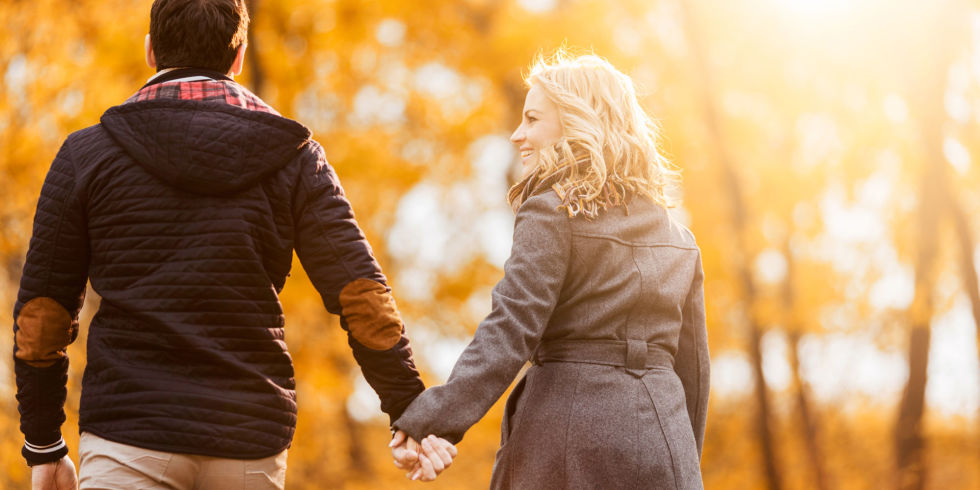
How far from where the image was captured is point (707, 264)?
8250 millimetres

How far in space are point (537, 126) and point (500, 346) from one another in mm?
670

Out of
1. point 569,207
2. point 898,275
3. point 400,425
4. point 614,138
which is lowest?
point 898,275

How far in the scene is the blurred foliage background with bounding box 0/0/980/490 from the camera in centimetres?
727

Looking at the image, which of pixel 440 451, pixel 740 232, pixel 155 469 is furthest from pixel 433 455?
pixel 740 232

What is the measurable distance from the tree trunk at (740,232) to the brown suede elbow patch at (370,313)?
5853 mm

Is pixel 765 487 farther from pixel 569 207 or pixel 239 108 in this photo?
pixel 239 108

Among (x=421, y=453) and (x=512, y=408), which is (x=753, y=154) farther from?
(x=421, y=453)

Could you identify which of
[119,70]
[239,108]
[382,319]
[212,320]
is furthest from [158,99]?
[119,70]

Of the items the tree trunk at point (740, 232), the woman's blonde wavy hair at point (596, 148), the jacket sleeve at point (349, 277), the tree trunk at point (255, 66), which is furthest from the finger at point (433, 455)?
the tree trunk at point (740, 232)

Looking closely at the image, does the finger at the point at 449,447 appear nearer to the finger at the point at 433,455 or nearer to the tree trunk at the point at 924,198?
the finger at the point at 433,455

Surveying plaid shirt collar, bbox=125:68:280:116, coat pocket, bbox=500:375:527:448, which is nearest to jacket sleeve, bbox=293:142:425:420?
plaid shirt collar, bbox=125:68:280:116

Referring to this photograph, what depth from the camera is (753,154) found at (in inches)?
361

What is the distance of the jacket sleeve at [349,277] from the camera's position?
253cm

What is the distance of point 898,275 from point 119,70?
6583 mm
